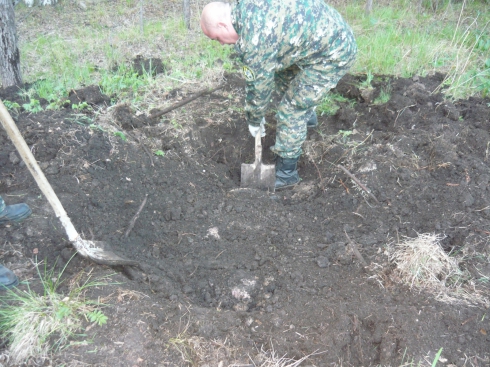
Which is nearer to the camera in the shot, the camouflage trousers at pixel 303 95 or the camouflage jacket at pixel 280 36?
the camouflage jacket at pixel 280 36

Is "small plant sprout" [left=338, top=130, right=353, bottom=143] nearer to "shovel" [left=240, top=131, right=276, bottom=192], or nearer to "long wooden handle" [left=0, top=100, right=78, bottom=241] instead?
"shovel" [left=240, top=131, right=276, bottom=192]

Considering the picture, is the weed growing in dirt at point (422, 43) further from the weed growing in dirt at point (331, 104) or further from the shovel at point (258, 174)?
the shovel at point (258, 174)

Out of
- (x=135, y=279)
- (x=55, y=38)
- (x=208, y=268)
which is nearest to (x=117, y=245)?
(x=135, y=279)

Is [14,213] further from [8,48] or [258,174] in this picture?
[8,48]

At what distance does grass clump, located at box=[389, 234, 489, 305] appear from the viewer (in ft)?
6.98

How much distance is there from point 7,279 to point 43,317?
0.38 meters

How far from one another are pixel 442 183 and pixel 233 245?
1623mm

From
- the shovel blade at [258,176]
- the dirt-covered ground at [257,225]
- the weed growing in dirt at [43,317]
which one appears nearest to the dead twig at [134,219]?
the dirt-covered ground at [257,225]

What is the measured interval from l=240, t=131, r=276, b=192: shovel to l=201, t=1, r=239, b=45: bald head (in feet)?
3.07

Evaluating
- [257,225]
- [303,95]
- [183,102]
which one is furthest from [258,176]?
[183,102]

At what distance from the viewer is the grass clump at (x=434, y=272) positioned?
213cm

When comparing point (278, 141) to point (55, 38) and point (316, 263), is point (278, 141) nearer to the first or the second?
point (316, 263)

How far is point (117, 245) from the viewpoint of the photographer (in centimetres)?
246

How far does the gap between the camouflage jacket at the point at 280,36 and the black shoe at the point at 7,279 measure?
196 centimetres
